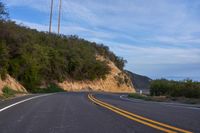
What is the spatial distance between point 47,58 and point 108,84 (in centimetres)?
2668

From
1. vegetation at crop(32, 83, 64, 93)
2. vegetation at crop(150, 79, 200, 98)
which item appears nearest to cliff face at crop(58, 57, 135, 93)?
vegetation at crop(32, 83, 64, 93)

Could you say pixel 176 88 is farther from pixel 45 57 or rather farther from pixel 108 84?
pixel 108 84

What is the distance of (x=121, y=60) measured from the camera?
10944 centimetres

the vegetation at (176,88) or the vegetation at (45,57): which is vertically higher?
the vegetation at (45,57)

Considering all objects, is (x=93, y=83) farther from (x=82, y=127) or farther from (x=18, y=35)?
(x=82, y=127)

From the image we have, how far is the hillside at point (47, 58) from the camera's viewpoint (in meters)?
55.2

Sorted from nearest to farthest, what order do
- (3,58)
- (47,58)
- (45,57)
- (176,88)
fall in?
(3,58) < (176,88) < (45,57) < (47,58)

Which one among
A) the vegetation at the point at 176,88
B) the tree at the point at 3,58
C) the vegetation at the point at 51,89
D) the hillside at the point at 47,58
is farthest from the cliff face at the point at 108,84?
the tree at the point at 3,58

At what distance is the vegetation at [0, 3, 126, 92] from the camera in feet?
179

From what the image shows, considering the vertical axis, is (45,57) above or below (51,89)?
above

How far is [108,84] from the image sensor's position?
93.5 meters

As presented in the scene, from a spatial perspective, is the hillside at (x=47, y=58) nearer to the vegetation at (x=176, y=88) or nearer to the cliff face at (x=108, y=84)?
the cliff face at (x=108, y=84)

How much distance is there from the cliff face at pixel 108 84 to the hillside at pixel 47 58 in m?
0.65

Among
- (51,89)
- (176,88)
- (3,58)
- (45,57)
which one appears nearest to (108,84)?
(51,89)
